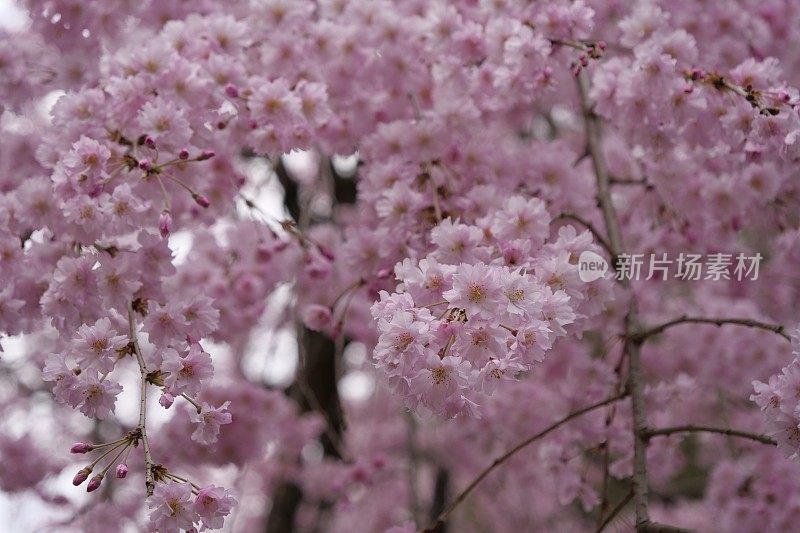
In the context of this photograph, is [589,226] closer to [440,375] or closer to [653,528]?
[653,528]

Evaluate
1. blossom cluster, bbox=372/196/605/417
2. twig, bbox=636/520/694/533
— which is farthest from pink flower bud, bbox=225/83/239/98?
twig, bbox=636/520/694/533

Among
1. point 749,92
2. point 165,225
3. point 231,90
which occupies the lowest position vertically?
point 165,225

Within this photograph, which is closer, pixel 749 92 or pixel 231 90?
pixel 749 92

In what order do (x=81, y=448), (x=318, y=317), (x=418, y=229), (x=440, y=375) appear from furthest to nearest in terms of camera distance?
1. (x=318, y=317)
2. (x=418, y=229)
3. (x=81, y=448)
4. (x=440, y=375)

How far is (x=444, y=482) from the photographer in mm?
5543

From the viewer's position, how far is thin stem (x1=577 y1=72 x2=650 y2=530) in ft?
6.56

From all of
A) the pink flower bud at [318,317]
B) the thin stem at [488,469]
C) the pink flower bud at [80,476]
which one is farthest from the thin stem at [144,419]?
the thin stem at [488,469]

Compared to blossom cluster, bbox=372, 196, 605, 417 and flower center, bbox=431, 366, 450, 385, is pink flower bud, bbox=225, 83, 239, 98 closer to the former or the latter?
blossom cluster, bbox=372, 196, 605, 417

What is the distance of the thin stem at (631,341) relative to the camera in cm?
200

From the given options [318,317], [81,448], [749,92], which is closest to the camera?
[81,448]

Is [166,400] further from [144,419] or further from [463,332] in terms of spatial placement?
[463,332]

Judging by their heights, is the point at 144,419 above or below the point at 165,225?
below

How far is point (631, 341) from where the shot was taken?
2.30m

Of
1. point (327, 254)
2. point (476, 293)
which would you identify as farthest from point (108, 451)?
point (327, 254)
